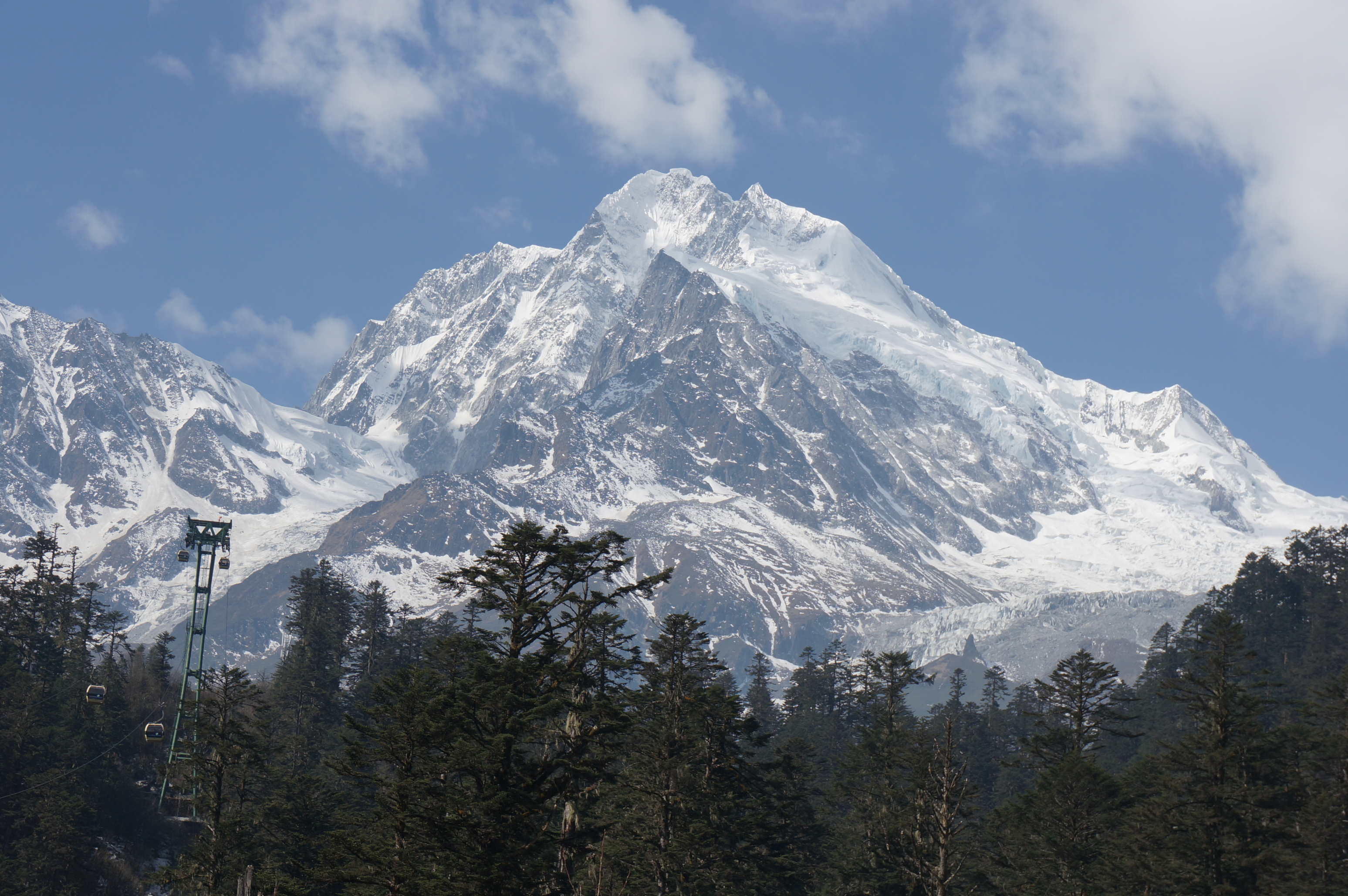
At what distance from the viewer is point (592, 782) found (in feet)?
192

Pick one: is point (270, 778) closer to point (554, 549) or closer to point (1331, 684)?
point (554, 549)

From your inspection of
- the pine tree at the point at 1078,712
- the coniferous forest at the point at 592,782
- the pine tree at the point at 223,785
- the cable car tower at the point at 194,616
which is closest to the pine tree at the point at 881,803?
the coniferous forest at the point at 592,782

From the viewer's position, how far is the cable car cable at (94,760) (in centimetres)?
9244

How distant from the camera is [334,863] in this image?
52344mm

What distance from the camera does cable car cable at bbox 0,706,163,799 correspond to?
303 feet

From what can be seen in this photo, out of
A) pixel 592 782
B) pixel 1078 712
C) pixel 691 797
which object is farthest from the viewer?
pixel 1078 712

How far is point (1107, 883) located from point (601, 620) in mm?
35250

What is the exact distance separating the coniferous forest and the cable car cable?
0.30 m

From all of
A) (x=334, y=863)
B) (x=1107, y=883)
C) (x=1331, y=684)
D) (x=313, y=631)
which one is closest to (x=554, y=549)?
(x=334, y=863)

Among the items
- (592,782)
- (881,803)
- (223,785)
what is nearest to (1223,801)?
(881,803)

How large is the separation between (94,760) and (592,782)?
61216 millimetres

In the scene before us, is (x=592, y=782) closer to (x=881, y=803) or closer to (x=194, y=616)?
(x=881, y=803)

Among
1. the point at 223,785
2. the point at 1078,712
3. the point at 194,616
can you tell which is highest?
the point at 194,616

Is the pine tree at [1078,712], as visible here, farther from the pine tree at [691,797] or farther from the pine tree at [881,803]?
the pine tree at [691,797]
